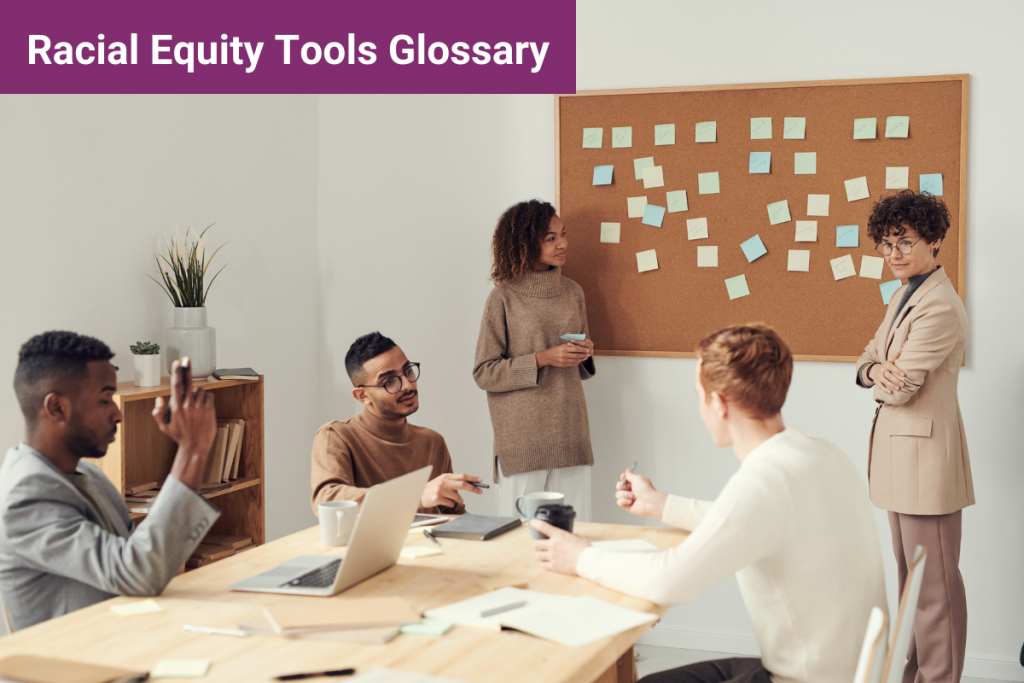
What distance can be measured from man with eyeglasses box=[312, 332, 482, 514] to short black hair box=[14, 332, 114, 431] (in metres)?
0.70

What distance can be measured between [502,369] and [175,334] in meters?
1.14

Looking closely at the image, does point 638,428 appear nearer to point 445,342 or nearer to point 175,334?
point 445,342

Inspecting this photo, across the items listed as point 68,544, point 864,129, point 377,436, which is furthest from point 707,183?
point 68,544

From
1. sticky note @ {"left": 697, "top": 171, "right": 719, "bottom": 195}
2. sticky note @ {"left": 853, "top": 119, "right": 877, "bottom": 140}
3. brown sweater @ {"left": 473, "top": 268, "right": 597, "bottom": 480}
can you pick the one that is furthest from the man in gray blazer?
sticky note @ {"left": 853, "top": 119, "right": 877, "bottom": 140}

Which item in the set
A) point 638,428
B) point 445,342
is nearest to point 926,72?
point 638,428

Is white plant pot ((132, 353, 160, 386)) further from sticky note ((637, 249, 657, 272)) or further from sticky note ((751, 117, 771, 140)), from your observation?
sticky note ((751, 117, 771, 140))

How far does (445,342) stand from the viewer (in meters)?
3.88

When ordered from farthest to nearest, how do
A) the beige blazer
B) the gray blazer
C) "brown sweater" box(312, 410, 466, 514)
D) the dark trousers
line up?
the beige blazer → "brown sweater" box(312, 410, 466, 514) → the dark trousers → the gray blazer

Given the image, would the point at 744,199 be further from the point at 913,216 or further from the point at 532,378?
the point at 532,378

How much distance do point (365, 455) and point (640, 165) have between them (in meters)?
1.79

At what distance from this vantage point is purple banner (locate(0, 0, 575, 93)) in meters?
3.09

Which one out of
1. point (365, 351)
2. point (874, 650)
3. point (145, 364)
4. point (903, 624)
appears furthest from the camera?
point (145, 364)

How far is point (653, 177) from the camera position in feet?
11.7

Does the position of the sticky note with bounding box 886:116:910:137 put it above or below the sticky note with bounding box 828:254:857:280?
above
